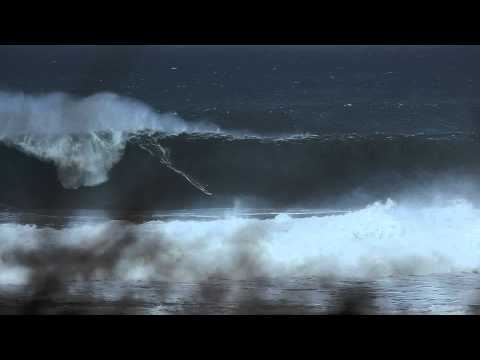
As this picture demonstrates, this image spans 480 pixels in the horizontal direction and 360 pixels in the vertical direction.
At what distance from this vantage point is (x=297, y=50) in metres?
15.2

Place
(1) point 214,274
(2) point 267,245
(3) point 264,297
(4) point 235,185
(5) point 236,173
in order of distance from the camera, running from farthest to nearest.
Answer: (5) point 236,173
(4) point 235,185
(2) point 267,245
(1) point 214,274
(3) point 264,297

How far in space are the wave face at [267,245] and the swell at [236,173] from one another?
3.70 feet

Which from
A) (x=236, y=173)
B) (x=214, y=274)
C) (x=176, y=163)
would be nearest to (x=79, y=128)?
(x=176, y=163)

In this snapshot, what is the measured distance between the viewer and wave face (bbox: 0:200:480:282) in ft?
20.4

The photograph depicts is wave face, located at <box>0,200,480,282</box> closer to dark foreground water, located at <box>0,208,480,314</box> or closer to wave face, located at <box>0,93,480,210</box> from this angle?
dark foreground water, located at <box>0,208,480,314</box>

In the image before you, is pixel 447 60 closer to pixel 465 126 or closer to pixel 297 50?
pixel 297 50

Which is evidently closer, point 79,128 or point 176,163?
point 176,163

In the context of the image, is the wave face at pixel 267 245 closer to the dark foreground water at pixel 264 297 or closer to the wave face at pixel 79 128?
the dark foreground water at pixel 264 297

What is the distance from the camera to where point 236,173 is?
29.1ft

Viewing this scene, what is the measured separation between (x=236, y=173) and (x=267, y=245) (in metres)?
2.54

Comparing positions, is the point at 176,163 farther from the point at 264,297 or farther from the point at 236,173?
the point at 264,297

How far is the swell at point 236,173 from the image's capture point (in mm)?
8445

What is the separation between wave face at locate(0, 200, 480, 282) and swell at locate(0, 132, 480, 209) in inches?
44.4
